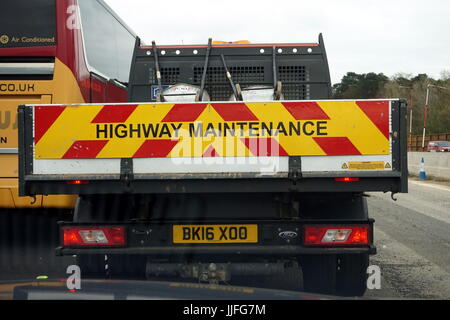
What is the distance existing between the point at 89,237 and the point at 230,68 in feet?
10.1

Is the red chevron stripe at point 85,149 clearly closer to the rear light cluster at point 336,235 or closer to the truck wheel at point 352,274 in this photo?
→ the rear light cluster at point 336,235

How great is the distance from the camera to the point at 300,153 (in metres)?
4.30

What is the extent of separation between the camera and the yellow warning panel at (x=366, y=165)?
432 cm

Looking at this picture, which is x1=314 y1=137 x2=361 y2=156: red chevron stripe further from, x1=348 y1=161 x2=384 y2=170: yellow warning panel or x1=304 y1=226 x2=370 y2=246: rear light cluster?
x1=304 y1=226 x2=370 y2=246: rear light cluster

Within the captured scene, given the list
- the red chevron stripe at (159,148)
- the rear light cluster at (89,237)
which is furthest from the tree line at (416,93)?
the red chevron stripe at (159,148)

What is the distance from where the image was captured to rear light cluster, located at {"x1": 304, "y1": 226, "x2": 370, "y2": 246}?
4676 millimetres

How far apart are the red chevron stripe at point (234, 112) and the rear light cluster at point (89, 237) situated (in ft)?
4.49

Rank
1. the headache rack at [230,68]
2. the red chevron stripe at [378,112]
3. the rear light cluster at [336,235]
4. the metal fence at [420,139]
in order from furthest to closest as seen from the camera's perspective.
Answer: the metal fence at [420,139] < the headache rack at [230,68] < the rear light cluster at [336,235] < the red chevron stripe at [378,112]

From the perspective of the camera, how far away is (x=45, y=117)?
4391 mm

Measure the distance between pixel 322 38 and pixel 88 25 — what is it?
3.04 m

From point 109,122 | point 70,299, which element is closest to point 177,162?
point 109,122

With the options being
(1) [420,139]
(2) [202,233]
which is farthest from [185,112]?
(1) [420,139]
